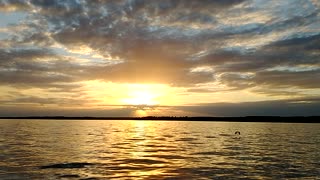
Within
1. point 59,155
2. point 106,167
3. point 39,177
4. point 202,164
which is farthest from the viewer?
point 59,155

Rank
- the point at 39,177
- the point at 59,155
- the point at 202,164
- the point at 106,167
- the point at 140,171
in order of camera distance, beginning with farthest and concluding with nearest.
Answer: the point at 59,155, the point at 202,164, the point at 106,167, the point at 140,171, the point at 39,177

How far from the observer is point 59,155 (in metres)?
43.1

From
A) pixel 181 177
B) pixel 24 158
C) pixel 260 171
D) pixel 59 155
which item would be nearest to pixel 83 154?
pixel 59 155

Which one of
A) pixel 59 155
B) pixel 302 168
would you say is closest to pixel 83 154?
pixel 59 155

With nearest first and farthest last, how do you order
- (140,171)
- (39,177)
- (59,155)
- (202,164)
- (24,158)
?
(39,177) < (140,171) < (202,164) < (24,158) < (59,155)

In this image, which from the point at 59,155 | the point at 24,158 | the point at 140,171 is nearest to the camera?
the point at 140,171

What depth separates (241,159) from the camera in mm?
41094

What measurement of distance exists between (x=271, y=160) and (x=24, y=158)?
1108 inches

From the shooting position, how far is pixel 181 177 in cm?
2902

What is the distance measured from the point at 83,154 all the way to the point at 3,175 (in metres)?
16.4

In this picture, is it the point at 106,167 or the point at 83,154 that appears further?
the point at 83,154

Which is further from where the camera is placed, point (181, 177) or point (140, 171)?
point (140, 171)

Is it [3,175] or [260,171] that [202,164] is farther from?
[3,175]

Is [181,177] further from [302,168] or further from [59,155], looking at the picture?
[59,155]
